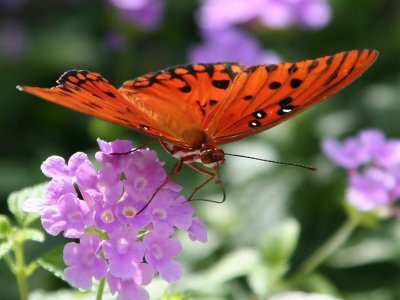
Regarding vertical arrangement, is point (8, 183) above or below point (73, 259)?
above

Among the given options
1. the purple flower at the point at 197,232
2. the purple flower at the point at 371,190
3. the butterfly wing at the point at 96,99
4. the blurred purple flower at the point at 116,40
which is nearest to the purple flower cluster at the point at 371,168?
the purple flower at the point at 371,190

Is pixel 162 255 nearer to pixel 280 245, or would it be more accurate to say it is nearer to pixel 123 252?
pixel 123 252

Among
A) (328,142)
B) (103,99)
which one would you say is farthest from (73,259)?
(328,142)

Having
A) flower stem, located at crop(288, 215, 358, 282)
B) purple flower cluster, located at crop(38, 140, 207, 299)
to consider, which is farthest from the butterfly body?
flower stem, located at crop(288, 215, 358, 282)

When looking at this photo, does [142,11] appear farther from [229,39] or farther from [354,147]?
[354,147]

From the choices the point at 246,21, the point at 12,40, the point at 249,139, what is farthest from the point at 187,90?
the point at 12,40

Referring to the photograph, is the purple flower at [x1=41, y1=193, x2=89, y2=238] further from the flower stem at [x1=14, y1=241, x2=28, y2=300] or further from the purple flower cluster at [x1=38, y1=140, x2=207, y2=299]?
the flower stem at [x1=14, y1=241, x2=28, y2=300]
